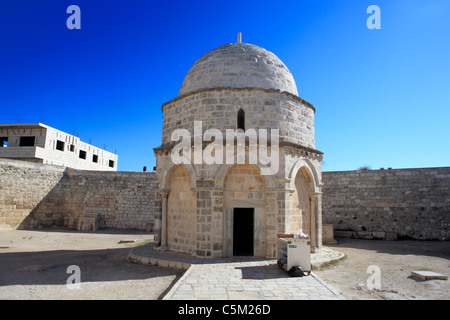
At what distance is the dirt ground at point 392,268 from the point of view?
686cm

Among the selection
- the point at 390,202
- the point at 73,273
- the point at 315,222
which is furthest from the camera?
the point at 390,202

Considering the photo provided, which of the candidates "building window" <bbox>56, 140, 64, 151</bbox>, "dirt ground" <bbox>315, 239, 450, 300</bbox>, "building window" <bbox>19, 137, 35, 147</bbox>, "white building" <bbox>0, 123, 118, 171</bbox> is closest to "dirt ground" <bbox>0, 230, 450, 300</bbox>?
"dirt ground" <bbox>315, 239, 450, 300</bbox>

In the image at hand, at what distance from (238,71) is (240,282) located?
7.39 meters

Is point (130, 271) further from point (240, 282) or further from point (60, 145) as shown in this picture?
point (60, 145)

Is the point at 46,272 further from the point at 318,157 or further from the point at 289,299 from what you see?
the point at 318,157

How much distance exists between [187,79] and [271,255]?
24.4 ft

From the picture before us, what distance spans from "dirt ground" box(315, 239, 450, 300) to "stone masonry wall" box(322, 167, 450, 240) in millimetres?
1087

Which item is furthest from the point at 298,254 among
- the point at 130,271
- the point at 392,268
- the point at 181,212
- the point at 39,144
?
the point at 39,144

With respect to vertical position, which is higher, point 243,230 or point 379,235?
point 243,230

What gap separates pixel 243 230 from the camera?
406 inches

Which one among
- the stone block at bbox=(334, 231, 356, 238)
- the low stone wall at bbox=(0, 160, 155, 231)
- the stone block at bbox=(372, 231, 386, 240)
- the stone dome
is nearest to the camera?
the stone dome

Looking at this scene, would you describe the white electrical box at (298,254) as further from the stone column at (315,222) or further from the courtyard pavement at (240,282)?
the stone column at (315,222)

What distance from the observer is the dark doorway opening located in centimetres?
1015

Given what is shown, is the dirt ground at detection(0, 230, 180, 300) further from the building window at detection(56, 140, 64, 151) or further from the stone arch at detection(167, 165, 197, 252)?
the building window at detection(56, 140, 64, 151)
